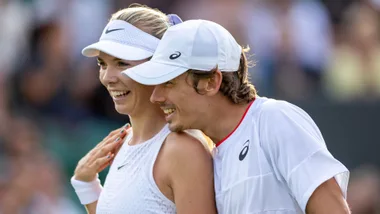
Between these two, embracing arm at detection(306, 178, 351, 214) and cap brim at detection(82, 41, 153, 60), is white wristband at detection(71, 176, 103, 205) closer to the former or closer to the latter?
cap brim at detection(82, 41, 153, 60)

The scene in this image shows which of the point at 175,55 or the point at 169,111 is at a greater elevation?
the point at 175,55

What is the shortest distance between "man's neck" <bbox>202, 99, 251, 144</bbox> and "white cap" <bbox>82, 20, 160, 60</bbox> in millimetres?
459

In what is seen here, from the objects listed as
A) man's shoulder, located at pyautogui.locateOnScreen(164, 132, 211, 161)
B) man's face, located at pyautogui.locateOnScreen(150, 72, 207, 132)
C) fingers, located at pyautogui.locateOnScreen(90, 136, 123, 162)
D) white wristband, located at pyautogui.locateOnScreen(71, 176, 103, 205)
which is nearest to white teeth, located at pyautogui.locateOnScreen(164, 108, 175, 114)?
man's face, located at pyautogui.locateOnScreen(150, 72, 207, 132)

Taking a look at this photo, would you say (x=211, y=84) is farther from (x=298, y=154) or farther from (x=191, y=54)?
(x=298, y=154)

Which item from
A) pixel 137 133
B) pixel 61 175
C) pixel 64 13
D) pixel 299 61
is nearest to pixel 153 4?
pixel 64 13

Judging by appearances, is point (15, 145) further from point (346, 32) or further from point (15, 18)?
point (346, 32)

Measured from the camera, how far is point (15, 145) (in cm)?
910

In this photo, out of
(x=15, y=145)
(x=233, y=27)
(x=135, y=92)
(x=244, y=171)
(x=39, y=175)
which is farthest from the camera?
(x=233, y=27)

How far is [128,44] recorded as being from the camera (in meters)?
4.77

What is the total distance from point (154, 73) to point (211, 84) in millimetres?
261

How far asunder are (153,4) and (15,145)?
2.47 metres

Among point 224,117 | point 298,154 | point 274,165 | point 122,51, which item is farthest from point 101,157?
point 298,154

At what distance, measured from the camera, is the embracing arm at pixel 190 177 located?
14.7 ft

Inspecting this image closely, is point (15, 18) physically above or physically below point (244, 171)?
below
